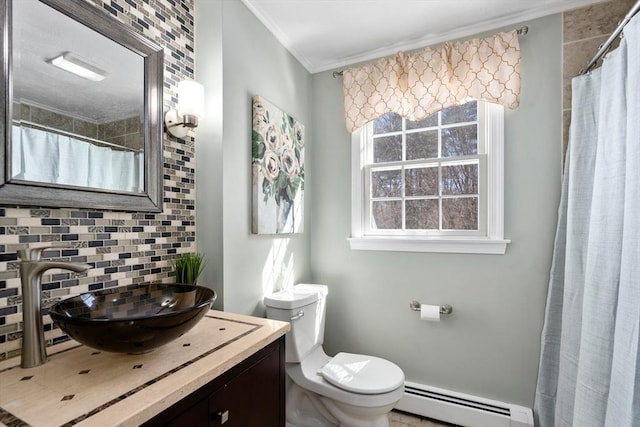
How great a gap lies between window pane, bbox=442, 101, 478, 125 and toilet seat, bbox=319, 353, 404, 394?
1.56 meters

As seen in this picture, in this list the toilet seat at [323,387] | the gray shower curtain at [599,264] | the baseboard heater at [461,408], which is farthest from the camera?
the baseboard heater at [461,408]

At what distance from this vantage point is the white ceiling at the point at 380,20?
1.71 metres

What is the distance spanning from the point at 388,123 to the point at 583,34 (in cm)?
113

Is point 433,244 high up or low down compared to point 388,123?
down

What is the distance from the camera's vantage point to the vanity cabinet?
30.6 inches

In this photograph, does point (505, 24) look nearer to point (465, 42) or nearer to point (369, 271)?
point (465, 42)

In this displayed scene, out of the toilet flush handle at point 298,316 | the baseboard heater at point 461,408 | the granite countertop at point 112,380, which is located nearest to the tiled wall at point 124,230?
the granite countertop at point 112,380

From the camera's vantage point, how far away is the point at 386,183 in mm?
2203

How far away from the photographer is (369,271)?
218 centimetres

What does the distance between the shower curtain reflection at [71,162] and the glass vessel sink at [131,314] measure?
1.28 ft

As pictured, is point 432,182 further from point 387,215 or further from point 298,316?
point 298,316

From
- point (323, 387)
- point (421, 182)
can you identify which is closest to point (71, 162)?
point (323, 387)

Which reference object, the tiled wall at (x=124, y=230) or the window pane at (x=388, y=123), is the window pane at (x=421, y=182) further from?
the tiled wall at (x=124, y=230)

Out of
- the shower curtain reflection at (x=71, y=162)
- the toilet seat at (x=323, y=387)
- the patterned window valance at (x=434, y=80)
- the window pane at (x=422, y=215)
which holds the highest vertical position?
the patterned window valance at (x=434, y=80)
